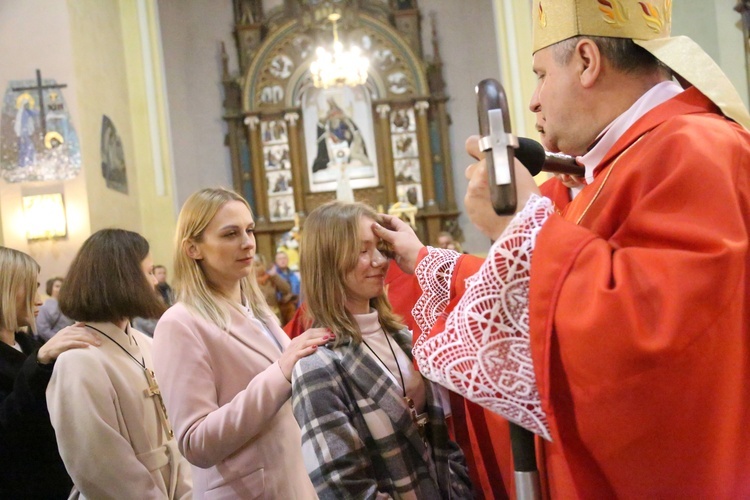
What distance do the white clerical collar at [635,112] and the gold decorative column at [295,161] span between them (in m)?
12.7

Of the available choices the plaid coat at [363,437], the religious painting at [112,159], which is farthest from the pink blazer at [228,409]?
the religious painting at [112,159]

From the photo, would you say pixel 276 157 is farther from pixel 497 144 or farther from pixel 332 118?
pixel 497 144

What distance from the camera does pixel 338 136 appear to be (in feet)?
→ 46.6

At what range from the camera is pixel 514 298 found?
3.57 ft

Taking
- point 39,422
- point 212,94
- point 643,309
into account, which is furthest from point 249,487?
point 212,94

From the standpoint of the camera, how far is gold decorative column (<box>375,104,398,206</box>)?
14.0m

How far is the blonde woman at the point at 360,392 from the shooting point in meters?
1.66

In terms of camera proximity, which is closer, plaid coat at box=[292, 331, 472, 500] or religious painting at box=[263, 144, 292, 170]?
plaid coat at box=[292, 331, 472, 500]

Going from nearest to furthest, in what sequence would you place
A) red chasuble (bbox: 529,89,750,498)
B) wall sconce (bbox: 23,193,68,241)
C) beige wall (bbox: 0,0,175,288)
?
1. red chasuble (bbox: 529,89,750,498)
2. wall sconce (bbox: 23,193,68,241)
3. beige wall (bbox: 0,0,175,288)

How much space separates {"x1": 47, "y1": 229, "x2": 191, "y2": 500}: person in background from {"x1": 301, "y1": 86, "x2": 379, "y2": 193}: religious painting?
11.8 m

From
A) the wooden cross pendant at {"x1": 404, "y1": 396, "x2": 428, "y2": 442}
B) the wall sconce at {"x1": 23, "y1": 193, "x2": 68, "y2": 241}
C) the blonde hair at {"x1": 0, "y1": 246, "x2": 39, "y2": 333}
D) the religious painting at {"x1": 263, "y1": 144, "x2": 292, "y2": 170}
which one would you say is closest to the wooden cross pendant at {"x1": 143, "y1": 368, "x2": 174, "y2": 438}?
the blonde hair at {"x1": 0, "y1": 246, "x2": 39, "y2": 333}

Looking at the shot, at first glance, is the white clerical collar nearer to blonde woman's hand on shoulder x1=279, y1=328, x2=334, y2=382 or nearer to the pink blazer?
blonde woman's hand on shoulder x1=279, y1=328, x2=334, y2=382

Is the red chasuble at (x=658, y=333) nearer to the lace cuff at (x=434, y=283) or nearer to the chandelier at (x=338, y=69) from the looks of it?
the lace cuff at (x=434, y=283)

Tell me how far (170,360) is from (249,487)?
426 millimetres
